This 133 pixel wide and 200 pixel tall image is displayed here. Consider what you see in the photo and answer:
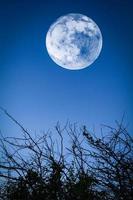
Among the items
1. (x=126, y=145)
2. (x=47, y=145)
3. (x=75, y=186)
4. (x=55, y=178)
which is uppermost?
(x=47, y=145)

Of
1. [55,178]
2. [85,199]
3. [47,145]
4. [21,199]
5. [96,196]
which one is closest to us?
[85,199]

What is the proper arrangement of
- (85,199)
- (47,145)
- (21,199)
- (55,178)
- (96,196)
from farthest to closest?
(21,199)
(47,145)
(55,178)
(96,196)
(85,199)

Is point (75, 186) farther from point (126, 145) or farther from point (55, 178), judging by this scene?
point (126, 145)

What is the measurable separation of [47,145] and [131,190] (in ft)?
6.09

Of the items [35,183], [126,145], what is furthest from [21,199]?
[126,145]

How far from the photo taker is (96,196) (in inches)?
166

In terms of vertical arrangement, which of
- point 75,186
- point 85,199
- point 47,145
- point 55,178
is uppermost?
point 47,145

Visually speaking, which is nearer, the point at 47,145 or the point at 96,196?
the point at 96,196

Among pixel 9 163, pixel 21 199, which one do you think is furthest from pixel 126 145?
pixel 21 199

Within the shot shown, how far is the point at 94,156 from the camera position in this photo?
15.4ft

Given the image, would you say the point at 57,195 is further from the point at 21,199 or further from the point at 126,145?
the point at 21,199

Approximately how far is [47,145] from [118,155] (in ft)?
4.62

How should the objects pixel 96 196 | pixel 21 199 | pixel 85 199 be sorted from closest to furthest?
1. pixel 85 199
2. pixel 96 196
3. pixel 21 199

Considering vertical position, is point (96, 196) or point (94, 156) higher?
point (94, 156)
